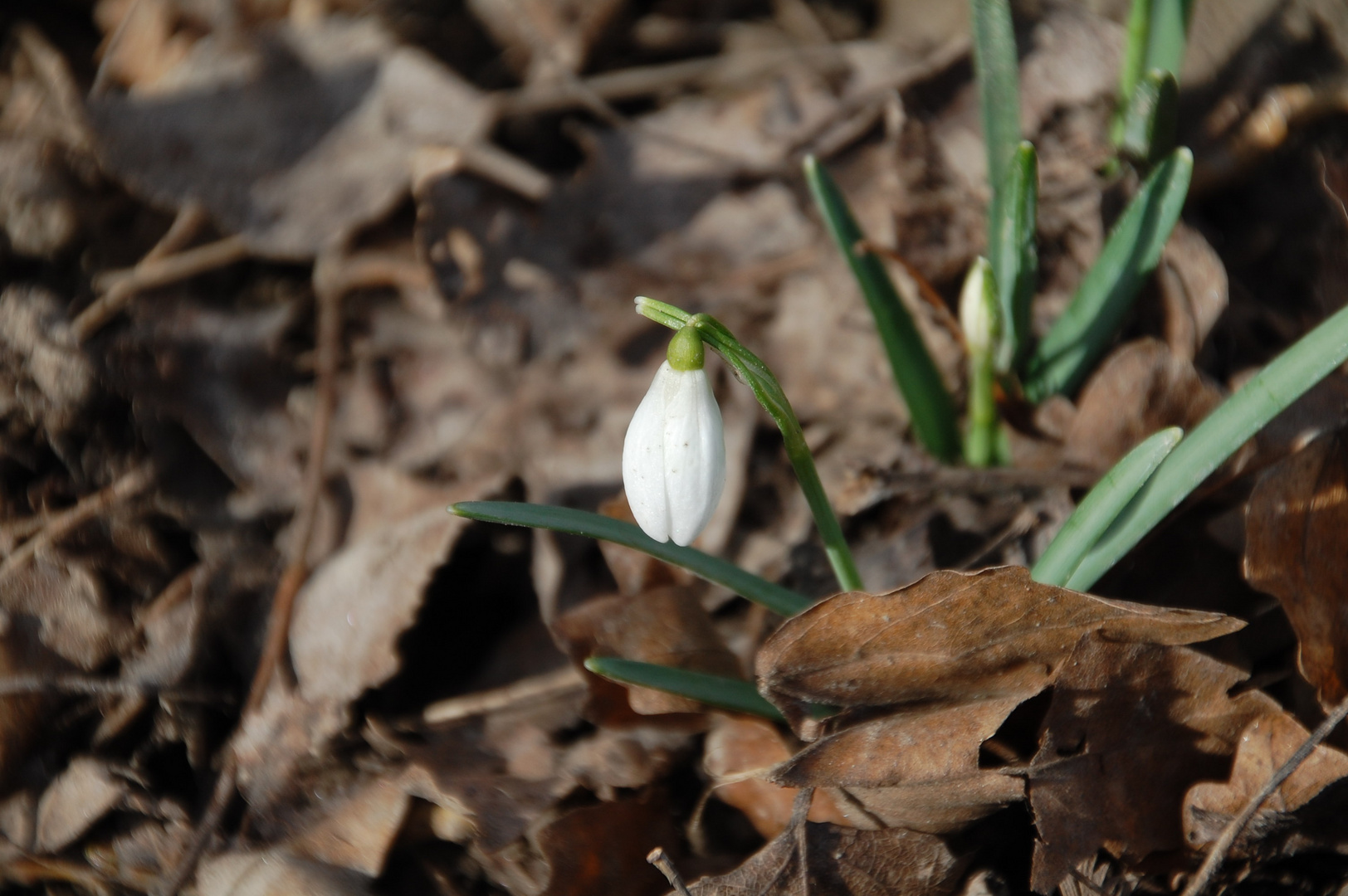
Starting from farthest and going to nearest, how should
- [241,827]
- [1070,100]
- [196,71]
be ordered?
[196,71], [1070,100], [241,827]

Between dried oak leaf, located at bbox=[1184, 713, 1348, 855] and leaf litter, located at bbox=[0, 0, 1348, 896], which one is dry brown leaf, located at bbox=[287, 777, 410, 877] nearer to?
leaf litter, located at bbox=[0, 0, 1348, 896]

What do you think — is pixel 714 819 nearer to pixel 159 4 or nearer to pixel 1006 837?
pixel 1006 837

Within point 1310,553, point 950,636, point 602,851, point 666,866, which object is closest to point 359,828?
point 602,851

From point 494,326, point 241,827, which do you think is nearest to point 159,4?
point 494,326

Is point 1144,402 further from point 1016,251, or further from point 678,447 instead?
point 678,447

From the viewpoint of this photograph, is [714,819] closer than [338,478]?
Yes

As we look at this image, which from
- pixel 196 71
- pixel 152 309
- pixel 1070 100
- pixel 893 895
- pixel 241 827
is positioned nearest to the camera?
pixel 893 895
